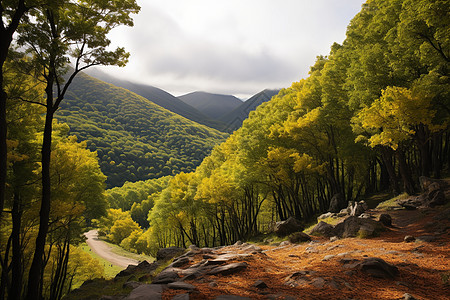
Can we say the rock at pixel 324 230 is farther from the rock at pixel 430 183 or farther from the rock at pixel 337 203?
the rock at pixel 337 203

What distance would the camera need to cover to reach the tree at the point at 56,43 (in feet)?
26.4

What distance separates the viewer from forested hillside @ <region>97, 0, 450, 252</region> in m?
11.3

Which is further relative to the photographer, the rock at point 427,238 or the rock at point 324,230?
→ the rock at point 324,230

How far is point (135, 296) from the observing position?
15.6 feet

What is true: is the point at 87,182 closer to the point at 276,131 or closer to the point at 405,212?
the point at 276,131

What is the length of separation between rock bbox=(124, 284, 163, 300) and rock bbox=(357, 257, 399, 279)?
15.2ft

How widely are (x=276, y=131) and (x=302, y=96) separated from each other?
382 centimetres

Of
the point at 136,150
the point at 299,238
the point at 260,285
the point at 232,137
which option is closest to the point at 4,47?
the point at 260,285

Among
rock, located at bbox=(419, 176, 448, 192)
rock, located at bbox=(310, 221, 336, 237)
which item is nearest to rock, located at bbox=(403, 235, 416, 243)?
rock, located at bbox=(310, 221, 336, 237)

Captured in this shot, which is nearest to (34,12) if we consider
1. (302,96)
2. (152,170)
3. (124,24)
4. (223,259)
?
(124,24)

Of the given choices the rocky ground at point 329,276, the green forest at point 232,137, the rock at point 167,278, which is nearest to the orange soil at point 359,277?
the rocky ground at point 329,276

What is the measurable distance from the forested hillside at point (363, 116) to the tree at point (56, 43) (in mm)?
12232

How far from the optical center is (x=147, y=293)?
16.0 ft

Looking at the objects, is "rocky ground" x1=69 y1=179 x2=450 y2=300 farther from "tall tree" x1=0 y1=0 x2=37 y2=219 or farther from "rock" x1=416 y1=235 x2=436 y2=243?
"tall tree" x1=0 y1=0 x2=37 y2=219
